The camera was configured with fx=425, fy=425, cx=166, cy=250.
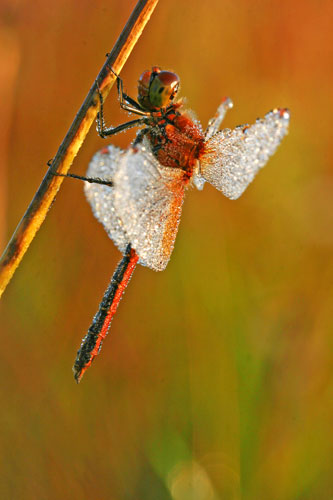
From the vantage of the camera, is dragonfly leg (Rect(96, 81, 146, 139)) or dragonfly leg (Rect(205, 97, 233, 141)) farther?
dragonfly leg (Rect(205, 97, 233, 141))

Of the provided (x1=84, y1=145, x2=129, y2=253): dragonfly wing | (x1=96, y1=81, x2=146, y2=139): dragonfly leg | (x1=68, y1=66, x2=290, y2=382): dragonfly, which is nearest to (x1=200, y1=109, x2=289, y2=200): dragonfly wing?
(x1=68, y1=66, x2=290, y2=382): dragonfly

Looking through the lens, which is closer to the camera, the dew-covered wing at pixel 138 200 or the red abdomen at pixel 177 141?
the dew-covered wing at pixel 138 200

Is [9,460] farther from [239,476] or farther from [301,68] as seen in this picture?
[301,68]

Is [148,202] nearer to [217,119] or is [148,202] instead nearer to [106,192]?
[106,192]

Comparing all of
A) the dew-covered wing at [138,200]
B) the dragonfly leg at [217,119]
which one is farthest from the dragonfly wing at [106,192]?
the dragonfly leg at [217,119]

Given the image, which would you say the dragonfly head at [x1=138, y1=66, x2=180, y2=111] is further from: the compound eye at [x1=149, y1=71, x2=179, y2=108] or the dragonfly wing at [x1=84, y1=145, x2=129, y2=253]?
the dragonfly wing at [x1=84, y1=145, x2=129, y2=253]

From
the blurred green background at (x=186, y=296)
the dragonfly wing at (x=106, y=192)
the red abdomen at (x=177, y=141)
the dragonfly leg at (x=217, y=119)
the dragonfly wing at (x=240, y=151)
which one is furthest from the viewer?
the blurred green background at (x=186, y=296)

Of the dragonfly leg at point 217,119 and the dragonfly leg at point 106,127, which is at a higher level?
the dragonfly leg at point 217,119

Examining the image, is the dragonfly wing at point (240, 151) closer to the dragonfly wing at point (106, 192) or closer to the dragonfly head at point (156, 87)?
the dragonfly head at point (156, 87)
